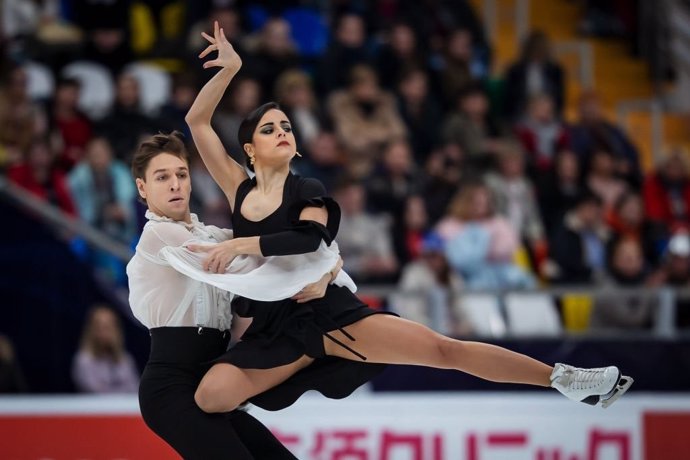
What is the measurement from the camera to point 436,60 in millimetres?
11461

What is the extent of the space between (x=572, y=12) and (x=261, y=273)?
9604 millimetres

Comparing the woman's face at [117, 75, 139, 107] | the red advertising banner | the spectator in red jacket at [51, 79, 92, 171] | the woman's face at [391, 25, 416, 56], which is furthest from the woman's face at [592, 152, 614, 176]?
the red advertising banner

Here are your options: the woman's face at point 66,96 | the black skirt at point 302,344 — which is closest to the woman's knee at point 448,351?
the black skirt at point 302,344

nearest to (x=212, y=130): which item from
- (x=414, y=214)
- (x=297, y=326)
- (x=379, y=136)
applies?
(x=297, y=326)

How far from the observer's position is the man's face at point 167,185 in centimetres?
489

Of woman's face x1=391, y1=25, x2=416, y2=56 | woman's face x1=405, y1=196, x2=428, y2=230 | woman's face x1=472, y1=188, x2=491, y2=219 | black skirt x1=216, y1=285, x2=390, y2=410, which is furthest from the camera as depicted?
woman's face x1=391, y1=25, x2=416, y2=56

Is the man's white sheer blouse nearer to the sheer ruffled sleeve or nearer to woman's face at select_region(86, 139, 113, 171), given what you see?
the sheer ruffled sleeve

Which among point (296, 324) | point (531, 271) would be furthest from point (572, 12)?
point (296, 324)

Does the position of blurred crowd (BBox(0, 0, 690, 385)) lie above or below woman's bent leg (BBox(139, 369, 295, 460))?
above

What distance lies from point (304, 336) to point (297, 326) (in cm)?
5

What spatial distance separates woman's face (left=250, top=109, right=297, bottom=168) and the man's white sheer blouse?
36 centimetres

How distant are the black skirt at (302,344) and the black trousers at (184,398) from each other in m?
0.11

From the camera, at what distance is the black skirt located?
481cm

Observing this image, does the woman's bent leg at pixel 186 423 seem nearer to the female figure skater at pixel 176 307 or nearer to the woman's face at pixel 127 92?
the female figure skater at pixel 176 307
